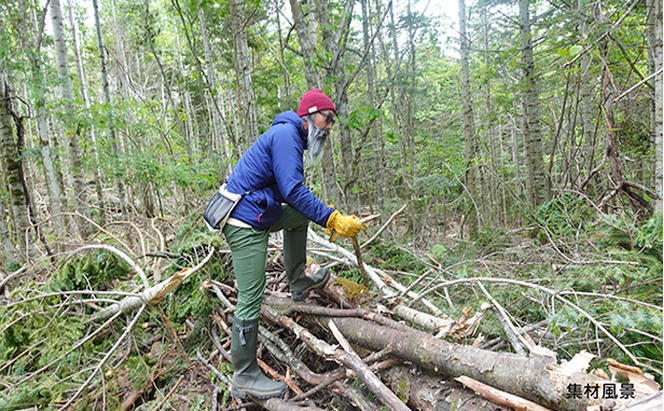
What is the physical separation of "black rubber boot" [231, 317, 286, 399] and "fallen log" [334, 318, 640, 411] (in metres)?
0.86

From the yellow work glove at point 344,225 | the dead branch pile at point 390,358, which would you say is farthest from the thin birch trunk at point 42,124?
the yellow work glove at point 344,225

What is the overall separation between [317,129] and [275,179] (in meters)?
0.59

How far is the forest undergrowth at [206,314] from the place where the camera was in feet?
8.23

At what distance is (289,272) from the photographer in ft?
11.4

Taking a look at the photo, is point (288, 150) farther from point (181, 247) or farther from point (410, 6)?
point (410, 6)

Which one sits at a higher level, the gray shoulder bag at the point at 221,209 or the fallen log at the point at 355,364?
the gray shoulder bag at the point at 221,209

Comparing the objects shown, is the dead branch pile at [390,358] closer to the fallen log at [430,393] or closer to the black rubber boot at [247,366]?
the fallen log at [430,393]

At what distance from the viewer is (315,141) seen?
10.2ft

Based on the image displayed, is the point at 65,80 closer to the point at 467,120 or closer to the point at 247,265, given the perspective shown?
the point at 247,265

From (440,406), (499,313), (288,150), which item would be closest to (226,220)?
(288,150)

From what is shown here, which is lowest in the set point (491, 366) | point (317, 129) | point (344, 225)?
point (491, 366)

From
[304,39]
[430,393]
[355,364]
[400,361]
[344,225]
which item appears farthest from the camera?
[304,39]

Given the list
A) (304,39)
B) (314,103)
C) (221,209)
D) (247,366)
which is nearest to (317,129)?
(314,103)

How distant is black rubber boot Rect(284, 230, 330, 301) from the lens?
3.44 metres
